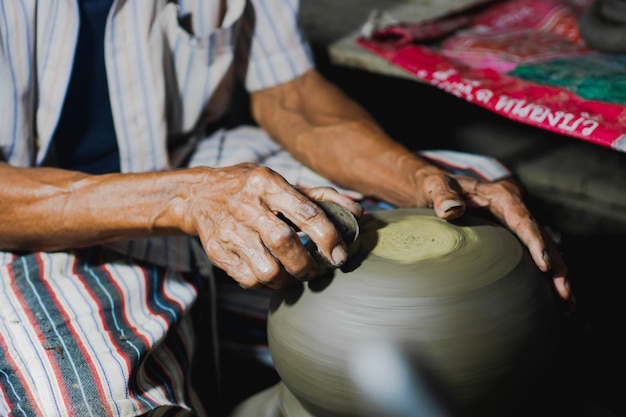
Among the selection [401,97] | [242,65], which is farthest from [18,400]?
[401,97]

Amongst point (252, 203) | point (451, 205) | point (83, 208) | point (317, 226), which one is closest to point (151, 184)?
point (83, 208)

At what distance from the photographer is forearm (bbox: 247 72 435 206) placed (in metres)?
1.58

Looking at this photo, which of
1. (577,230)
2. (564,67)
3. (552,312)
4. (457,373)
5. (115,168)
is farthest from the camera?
(577,230)

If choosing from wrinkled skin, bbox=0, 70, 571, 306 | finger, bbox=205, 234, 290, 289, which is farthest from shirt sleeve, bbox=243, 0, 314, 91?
finger, bbox=205, 234, 290, 289

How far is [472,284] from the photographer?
1121 mm

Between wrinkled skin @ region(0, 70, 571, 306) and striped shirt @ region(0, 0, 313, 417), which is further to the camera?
striped shirt @ region(0, 0, 313, 417)

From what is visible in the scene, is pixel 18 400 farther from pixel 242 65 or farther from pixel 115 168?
pixel 242 65

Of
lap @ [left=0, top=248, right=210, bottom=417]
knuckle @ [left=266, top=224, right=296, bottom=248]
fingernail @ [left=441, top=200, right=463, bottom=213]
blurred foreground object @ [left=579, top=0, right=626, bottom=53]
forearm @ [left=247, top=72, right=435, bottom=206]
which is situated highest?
knuckle @ [left=266, top=224, right=296, bottom=248]

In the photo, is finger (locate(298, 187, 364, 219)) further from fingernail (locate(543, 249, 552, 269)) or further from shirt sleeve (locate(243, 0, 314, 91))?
shirt sleeve (locate(243, 0, 314, 91))

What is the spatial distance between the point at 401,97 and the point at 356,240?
1.59 metres

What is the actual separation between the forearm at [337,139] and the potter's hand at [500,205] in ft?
0.31

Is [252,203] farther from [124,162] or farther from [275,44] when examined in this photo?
[275,44]

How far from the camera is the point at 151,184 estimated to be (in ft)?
4.30

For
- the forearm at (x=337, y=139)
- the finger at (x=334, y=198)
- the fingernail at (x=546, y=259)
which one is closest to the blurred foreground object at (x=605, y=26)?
the forearm at (x=337, y=139)
